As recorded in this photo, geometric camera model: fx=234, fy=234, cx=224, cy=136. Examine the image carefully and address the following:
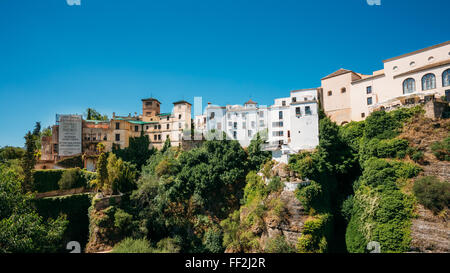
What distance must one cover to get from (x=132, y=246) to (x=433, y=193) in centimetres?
2526

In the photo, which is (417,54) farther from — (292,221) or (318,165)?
(292,221)

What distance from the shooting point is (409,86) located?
27.3 metres

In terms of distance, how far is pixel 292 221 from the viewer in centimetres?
2145

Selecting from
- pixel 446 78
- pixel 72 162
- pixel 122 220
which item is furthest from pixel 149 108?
pixel 446 78

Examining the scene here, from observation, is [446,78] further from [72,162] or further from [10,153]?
[10,153]

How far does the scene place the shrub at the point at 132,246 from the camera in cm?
2134

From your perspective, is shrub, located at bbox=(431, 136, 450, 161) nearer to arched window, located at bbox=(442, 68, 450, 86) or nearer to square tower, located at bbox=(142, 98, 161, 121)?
arched window, located at bbox=(442, 68, 450, 86)

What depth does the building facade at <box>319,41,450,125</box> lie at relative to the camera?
24.9 meters

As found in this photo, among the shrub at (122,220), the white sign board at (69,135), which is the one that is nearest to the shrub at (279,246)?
the shrub at (122,220)

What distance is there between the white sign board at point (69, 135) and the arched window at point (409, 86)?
4396cm

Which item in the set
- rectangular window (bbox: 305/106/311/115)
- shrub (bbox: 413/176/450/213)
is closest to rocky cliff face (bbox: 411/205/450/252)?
shrub (bbox: 413/176/450/213)

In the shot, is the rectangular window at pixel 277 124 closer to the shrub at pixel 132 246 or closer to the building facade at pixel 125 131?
the building facade at pixel 125 131
